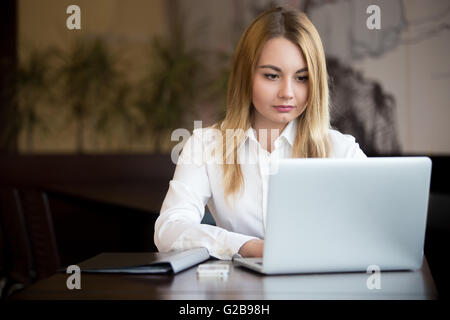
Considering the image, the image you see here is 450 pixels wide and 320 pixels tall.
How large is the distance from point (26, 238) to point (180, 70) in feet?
8.72

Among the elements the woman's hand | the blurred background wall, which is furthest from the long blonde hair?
the blurred background wall

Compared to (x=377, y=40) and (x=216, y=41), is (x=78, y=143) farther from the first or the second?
(x=377, y=40)

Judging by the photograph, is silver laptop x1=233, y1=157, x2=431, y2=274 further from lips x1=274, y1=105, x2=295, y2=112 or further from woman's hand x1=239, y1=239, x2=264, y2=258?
lips x1=274, y1=105, x2=295, y2=112

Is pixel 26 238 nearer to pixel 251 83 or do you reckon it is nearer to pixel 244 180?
pixel 244 180

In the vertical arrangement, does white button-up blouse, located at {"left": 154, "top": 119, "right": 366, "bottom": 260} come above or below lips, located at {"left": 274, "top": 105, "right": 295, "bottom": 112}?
below

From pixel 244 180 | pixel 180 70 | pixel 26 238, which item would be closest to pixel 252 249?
pixel 244 180

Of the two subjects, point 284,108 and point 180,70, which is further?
point 180,70

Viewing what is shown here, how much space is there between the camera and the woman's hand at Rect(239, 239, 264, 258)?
1579mm

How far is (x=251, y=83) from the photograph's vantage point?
1952 millimetres

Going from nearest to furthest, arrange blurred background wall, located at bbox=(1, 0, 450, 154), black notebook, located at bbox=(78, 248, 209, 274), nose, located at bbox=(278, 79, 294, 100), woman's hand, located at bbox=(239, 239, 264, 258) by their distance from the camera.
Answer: black notebook, located at bbox=(78, 248, 209, 274)
woman's hand, located at bbox=(239, 239, 264, 258)
nose, located at bbox=(278, 79, 294, 100)
blurred background wall, located at bbox=(1, 0, 450, 154)

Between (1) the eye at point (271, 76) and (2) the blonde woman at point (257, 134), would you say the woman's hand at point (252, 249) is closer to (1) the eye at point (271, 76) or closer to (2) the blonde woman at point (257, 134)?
(2) the blonde woman at point (257, 134)

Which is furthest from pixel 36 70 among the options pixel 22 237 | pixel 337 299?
pixel 337 299

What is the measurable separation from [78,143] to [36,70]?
2.75 feet
